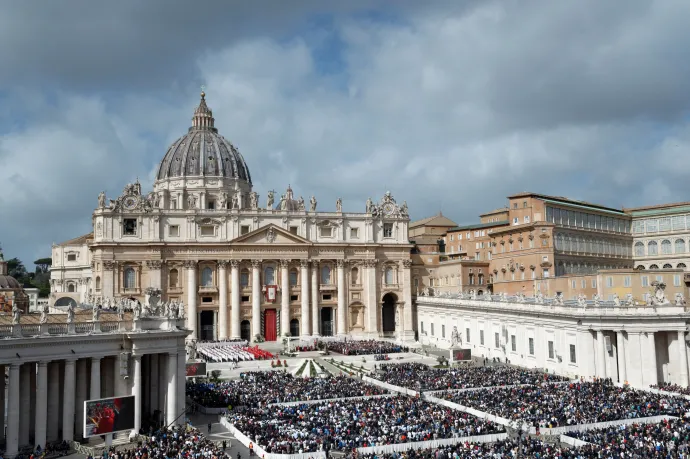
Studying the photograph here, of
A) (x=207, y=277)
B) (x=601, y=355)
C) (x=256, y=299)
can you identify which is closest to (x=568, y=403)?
(x=601, y=355)

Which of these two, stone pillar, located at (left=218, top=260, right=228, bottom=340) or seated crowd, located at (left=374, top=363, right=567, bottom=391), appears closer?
seated crowd, located at (left=374, top=363, right=567, bottom=391)

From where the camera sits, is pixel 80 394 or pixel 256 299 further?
pixel 256 299

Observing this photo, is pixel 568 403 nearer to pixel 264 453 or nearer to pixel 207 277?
pixel 264 453

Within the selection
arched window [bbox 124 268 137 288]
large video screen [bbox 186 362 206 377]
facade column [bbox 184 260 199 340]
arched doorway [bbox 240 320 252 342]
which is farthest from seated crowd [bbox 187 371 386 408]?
arched window [bbox 124 268 137 288]

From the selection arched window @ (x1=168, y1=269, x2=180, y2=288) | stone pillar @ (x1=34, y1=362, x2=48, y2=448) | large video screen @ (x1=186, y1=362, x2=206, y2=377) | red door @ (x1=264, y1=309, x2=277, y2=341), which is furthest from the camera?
red door @ (x1=264, y1=309, x2=277, y2=341)

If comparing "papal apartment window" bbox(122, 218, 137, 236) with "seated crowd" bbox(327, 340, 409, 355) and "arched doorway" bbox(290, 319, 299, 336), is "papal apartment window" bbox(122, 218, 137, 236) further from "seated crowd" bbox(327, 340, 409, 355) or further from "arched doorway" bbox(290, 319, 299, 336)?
"seated crowd" bbox(327, 340, 409, 355)

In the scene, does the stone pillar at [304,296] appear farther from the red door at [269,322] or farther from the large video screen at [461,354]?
the large video screen at [461,354]

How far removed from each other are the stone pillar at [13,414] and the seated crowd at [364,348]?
4132 cm

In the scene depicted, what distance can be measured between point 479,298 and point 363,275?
2289 centimetres

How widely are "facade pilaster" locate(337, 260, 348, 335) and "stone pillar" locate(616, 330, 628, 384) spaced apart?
4434 cm

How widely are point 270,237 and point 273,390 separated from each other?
42141 mm

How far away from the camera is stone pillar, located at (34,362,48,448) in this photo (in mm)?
33938

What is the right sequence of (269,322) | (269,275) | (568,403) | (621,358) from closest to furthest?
(568,403) < (621,358) < (269,322) < (269,275)

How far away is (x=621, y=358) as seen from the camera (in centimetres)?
5088
